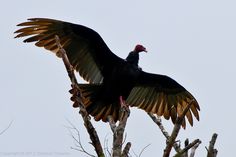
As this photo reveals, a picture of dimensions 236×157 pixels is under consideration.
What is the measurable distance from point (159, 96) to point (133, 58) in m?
1.19

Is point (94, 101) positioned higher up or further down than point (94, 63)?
further down

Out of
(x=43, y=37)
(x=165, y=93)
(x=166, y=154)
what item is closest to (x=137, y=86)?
(x=165, y=93)

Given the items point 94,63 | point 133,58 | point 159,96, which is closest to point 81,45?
point 94,63

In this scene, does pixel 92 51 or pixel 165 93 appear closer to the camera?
pixel 92 51

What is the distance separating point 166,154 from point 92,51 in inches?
171

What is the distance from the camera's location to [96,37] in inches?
330

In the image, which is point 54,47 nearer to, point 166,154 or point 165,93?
point 165,93

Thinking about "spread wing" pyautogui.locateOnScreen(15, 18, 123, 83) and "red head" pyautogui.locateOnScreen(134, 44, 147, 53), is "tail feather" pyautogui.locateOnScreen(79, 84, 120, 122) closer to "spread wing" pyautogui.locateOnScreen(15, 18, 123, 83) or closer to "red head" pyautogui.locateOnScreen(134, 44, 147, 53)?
"spread wing" pyautogui.locateOnScreen(15, 18, 123, 83)

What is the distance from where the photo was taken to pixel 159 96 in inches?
370

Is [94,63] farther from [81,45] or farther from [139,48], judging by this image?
[139,48]

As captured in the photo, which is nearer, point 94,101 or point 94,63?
point 94,101

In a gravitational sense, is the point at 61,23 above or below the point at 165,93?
above

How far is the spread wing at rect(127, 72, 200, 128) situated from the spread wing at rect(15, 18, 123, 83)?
743 millimetres

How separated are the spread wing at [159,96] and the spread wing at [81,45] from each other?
2.44 feet
